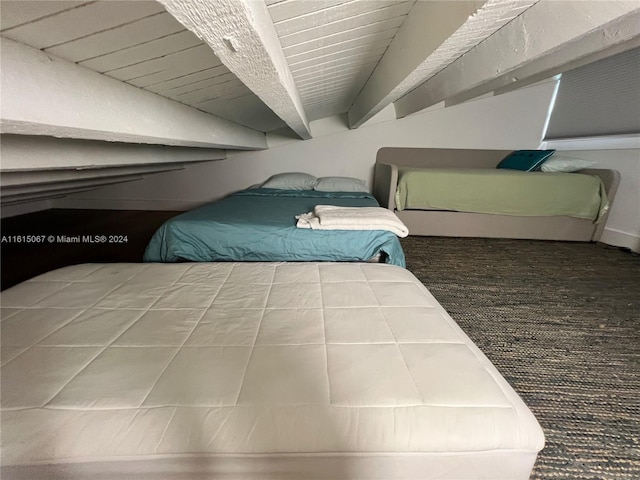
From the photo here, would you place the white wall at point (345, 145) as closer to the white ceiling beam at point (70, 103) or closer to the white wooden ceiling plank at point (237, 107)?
the white wooden ceiling plank at point (237, 107)

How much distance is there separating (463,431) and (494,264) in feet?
6.70

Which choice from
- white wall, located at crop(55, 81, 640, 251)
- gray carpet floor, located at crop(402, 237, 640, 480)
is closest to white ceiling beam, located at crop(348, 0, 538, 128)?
gray carpet floor, located at crop(402, 237, 640, 480)

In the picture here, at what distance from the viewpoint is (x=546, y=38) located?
68 centimetres

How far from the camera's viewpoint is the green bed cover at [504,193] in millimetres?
2547

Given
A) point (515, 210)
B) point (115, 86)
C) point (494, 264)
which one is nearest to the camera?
point (115, 86)

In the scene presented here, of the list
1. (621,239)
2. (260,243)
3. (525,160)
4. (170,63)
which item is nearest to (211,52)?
(170,63)

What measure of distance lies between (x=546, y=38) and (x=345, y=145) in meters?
2.87

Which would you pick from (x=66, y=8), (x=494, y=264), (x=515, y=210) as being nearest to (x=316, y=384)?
(x=66, y=8)

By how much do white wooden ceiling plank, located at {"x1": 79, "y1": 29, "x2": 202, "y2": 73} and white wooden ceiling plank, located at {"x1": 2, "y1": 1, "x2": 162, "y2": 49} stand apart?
0.32 feet

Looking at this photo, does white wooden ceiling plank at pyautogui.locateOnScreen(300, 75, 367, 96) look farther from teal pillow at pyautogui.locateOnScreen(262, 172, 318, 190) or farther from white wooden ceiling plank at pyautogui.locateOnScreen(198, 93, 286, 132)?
teal pillow at pyautogui.locateOnScreen(262, 172, 318, 190)

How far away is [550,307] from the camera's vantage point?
1.65 meters

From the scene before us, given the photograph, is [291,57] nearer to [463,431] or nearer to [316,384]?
[316,384]

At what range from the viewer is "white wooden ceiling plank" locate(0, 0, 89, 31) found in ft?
1.45

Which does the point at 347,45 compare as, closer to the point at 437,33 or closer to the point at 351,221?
the point at 437,33
